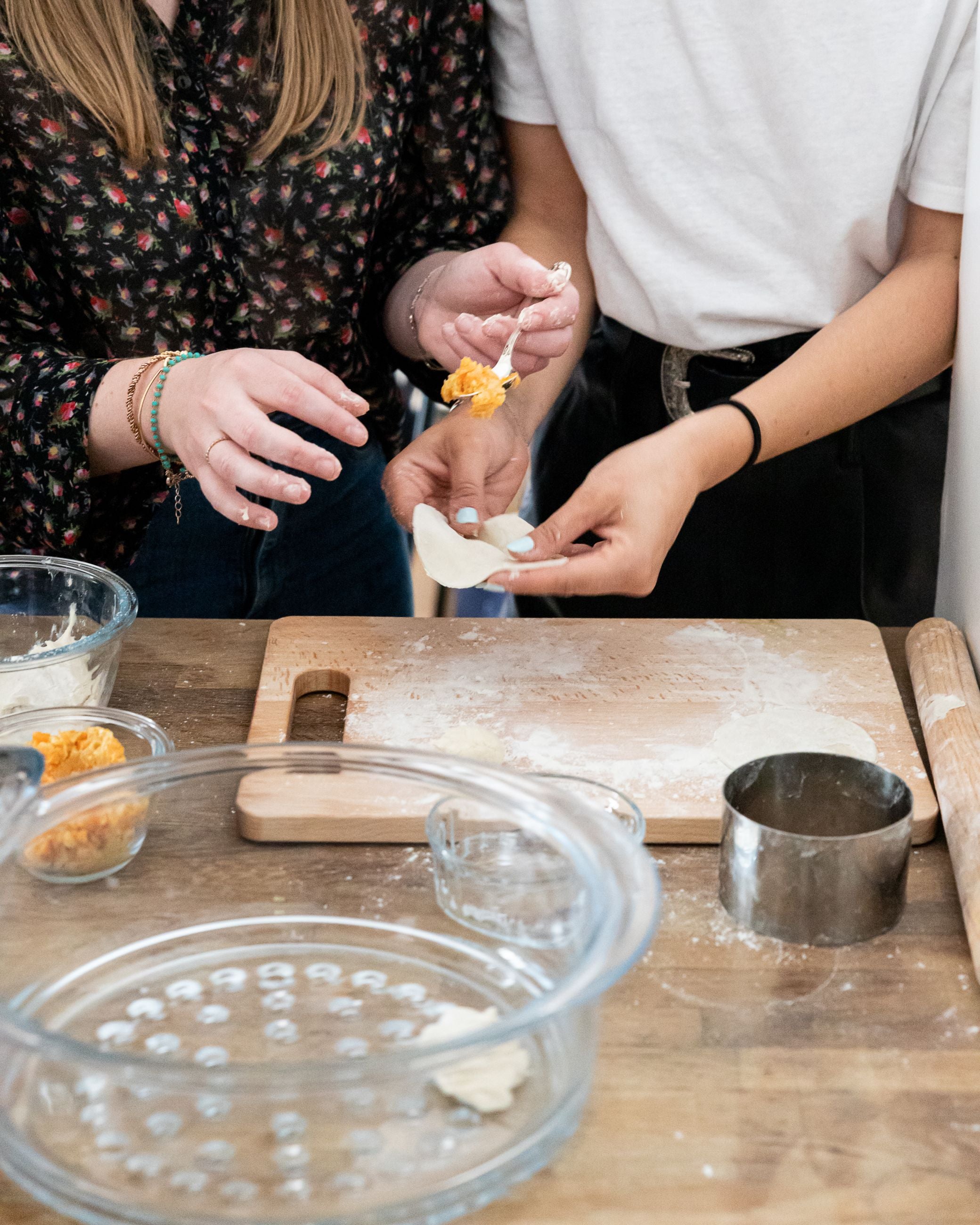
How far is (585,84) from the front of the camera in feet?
4.68

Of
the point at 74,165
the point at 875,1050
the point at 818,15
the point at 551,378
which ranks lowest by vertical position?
the point at 875,1050

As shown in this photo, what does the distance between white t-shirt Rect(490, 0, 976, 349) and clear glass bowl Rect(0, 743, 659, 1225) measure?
0.81m

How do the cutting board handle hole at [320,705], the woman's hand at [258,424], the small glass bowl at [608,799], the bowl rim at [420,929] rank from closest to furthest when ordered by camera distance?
the bowl rim at [420,929], the small glass bowl at [608,799], the woman's hand at [258,424], the cutting board handle hole at [320,705]

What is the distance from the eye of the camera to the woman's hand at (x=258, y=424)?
1.04 metres

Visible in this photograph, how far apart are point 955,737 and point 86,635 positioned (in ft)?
2.61

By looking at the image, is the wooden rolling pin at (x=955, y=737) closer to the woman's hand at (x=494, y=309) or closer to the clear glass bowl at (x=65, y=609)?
the woman's hand at (x=494, y=309)

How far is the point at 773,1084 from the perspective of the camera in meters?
0.72

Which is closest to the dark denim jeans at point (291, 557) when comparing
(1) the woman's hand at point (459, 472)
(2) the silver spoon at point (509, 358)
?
(1) the woman's hand at point (459, 472)

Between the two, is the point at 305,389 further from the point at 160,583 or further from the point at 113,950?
the point at 160,583

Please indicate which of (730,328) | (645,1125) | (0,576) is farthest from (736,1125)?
(730,328)

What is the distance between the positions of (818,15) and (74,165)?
0.80 m

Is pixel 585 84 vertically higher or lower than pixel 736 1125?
higher

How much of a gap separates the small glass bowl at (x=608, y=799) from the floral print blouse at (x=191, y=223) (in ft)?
2.02

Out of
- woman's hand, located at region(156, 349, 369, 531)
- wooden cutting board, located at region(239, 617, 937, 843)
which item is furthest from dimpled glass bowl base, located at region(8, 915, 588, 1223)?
woman's hand, located at region(156, 349, 369, 531)
